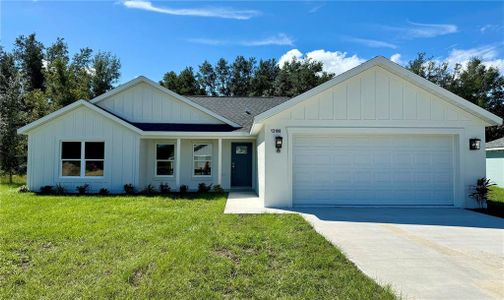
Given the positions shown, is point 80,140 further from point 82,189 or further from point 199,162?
point 199,162

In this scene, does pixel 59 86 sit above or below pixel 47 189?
above

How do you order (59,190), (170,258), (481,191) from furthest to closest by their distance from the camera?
(59,190) < (481,191) < (170,258)

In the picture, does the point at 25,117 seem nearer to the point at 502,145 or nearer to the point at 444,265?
the point at 444,265

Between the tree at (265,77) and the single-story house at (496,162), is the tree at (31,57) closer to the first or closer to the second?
the tree at (265,77)

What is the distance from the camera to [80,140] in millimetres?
13141

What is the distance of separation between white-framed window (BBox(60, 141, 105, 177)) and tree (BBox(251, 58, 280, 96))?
30.8 metres

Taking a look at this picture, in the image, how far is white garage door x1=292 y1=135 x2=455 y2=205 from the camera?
10273 millimetres

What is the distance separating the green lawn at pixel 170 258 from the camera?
12.7 feet

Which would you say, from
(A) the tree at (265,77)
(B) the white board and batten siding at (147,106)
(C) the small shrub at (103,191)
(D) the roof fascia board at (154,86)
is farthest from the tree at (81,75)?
(A) the tree at (265,77)

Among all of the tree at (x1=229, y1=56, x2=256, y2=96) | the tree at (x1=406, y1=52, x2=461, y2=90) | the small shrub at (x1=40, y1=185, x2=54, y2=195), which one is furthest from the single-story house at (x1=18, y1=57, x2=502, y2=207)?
the tree at (x1=229, y1=56, x2=256, y2=96)

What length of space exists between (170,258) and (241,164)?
33.7 feet

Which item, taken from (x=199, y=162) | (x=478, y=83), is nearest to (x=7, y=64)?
(x=199, y=162)

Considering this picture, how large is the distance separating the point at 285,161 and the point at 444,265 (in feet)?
18.5

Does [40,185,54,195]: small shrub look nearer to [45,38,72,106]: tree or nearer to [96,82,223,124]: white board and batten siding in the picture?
[96,82,223,124]: white board and batten siding
